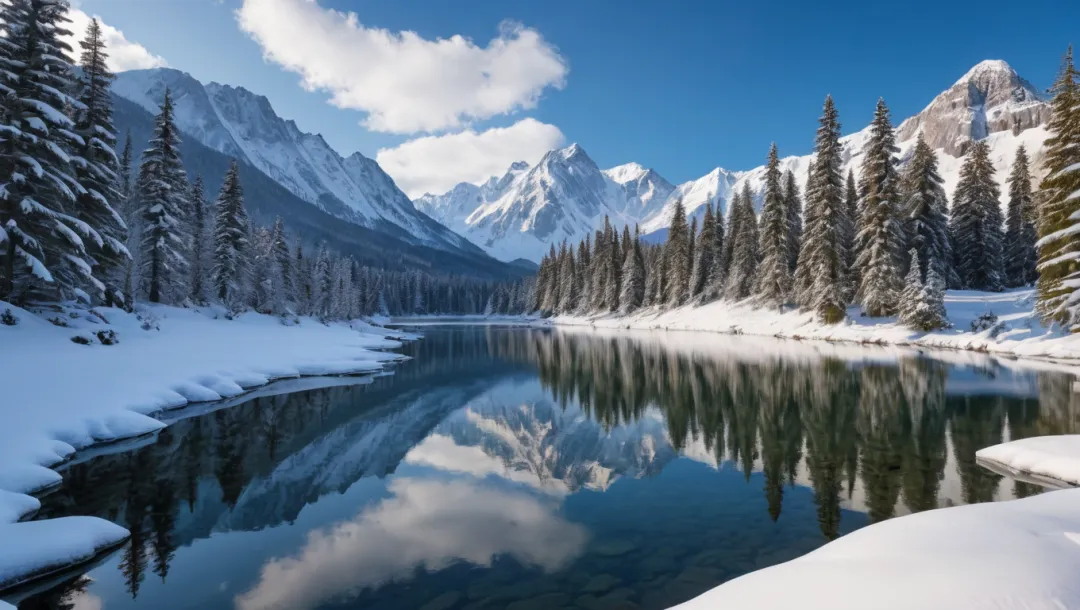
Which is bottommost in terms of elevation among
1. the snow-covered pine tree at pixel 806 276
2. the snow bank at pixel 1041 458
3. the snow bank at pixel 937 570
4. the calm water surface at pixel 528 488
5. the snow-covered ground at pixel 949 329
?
the calm water surface at pixel 528 488

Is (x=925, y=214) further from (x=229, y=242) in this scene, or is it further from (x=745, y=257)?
(x=229, y=242)

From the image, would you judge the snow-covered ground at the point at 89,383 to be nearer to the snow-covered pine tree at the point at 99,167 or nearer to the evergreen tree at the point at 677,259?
the snow-covered pine tree at the point at 99,167

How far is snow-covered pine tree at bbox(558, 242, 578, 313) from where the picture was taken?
10888 centimetres

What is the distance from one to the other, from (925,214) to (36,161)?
61082mm

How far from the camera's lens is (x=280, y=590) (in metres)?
8.07

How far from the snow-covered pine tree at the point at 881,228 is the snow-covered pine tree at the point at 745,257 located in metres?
16.9

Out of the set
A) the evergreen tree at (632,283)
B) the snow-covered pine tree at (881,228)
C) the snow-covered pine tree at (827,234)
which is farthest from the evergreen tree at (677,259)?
the snow-covered pine tree at (881,228)

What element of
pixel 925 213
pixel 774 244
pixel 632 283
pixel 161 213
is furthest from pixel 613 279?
pixel 161 213

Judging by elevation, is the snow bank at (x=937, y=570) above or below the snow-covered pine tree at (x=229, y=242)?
below

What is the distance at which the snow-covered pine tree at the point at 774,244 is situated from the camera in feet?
173

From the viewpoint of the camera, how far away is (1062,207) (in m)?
26.8

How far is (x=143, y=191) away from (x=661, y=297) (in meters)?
65.0

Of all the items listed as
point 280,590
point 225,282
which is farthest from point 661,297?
point 280,590

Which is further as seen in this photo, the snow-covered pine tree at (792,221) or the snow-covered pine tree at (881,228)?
the snow-covered pine tree at (792,221)
